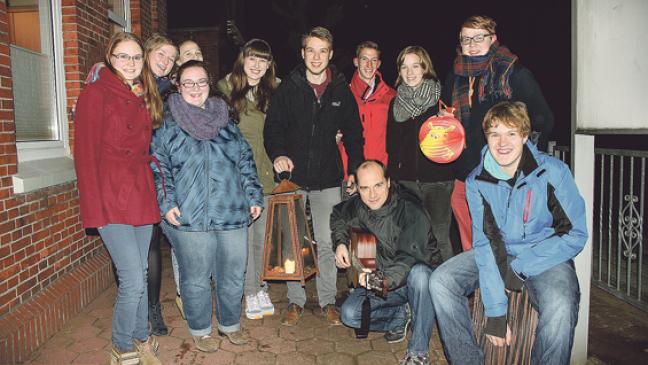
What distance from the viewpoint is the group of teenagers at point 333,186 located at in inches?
114

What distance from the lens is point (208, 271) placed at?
11.4 ft

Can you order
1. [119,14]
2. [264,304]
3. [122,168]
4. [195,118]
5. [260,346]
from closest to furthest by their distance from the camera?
[122,168]
[195,118]
[260,346]
[264,304]
[119,14]

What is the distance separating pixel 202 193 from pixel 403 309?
1821 mm

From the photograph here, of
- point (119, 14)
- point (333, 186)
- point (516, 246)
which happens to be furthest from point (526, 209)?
point (119, 14)

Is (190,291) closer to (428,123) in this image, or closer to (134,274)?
(134,274)

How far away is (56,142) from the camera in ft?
14.9

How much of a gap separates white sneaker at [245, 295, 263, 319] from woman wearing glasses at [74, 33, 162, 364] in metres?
0.96

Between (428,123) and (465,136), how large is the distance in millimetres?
300

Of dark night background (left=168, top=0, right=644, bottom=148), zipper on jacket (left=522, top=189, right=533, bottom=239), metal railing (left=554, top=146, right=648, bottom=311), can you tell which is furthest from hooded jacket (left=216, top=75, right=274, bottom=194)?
dark night background (left=168, top=0, right=644, bottom=148)

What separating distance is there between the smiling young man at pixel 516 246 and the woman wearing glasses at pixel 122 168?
1.98m

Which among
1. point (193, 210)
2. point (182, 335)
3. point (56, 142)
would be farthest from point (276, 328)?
point (56, 142)

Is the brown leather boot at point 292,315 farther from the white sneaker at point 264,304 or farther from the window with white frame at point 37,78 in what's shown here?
the window with white frame at point 37,78

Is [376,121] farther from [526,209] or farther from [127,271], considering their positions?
[127,271]

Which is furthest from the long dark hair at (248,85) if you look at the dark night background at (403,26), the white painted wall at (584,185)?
the dark night background at (403,26)
